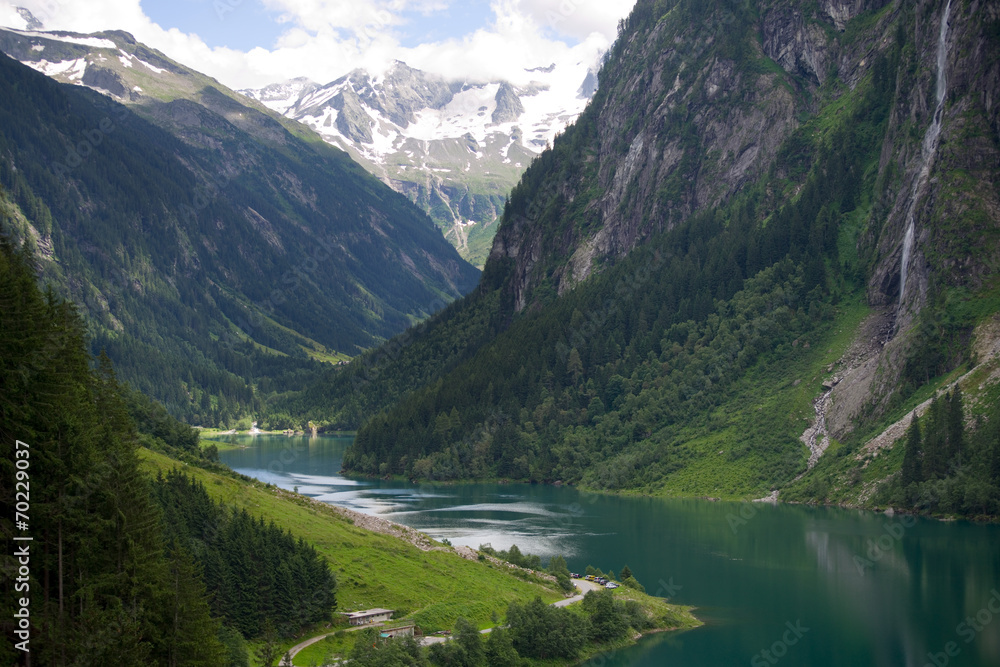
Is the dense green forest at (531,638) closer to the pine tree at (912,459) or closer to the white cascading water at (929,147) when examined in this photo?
the pine tree at (912,459)

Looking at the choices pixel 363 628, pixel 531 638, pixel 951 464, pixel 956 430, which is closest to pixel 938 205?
pixel 956 430

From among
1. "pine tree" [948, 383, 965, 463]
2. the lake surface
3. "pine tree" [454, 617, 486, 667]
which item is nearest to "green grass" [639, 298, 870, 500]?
the lake surface

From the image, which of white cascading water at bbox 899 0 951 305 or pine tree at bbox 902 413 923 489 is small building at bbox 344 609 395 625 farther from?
white cascading water at bbox 899 0 951 305

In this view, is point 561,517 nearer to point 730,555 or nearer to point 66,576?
point 730,555

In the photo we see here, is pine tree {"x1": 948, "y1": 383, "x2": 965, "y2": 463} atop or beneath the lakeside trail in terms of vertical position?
atop

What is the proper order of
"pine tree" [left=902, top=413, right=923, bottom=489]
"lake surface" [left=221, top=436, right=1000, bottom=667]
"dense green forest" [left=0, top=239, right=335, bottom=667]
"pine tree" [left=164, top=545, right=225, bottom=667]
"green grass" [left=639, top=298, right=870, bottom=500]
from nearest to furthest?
"dense green forest" [left=0, top=239, right=335, bottom=667] < "pine tree" [left=164, top=545, right=225, bottom=667] < "lake surface" [left=221, top=436, right=1000, bottom=667] < "pine tree" [left=902, top=413, right=923, bottom=489] < "green grass" [left=639, top=298, right=870, bottom=500]

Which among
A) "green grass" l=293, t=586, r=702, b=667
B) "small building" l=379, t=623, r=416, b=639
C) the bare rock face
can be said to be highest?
the bare rock face

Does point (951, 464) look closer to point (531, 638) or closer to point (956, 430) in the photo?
point (956, 430)

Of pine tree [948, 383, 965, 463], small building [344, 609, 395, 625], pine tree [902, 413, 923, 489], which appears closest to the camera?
small building [344, 609, 395, 625]
